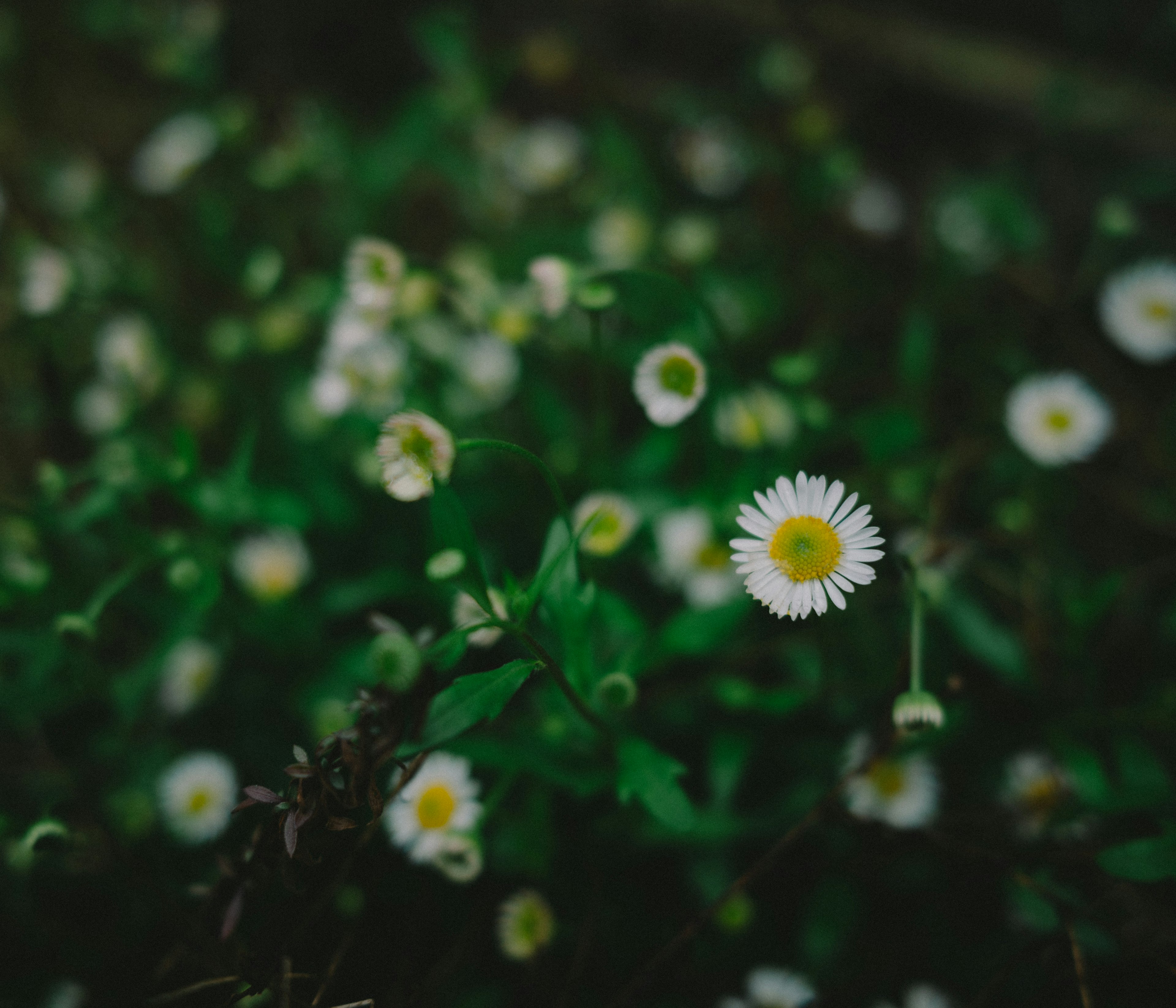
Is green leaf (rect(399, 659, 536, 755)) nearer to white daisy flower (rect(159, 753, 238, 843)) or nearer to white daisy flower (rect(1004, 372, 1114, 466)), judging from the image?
white daisy flower (rect(159, 753, 238, 843))

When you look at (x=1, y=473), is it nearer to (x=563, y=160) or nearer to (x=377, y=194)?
(x=377, y=194)

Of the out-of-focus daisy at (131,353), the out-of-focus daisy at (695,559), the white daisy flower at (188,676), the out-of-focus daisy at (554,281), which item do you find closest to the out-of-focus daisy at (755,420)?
the out-of-focus daisy at (695,559)

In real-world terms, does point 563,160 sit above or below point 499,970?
above

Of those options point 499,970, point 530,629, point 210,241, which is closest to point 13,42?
point 210,241

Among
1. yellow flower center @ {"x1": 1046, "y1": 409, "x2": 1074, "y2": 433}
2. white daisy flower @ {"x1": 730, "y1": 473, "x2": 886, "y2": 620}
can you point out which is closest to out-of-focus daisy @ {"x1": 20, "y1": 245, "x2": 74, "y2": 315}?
white daisy flower @ {"x1": 730, "y1": 473, "x2": 886, "y2": 620}

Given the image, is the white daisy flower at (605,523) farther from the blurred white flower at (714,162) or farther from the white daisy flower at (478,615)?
the blurred white flower at (714,162)

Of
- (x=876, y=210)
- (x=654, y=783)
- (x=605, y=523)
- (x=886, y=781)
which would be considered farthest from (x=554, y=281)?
Result: (x=876, y=210)

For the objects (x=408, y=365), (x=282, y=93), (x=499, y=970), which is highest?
(x=282, y=93)
